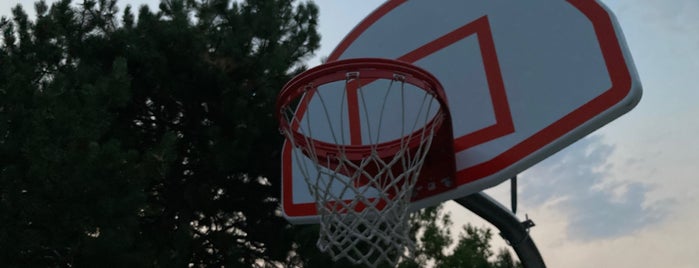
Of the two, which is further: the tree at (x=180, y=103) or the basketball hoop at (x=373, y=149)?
the tree at (x=180, y=103)

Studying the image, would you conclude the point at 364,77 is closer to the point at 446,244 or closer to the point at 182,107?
the point at 182,107

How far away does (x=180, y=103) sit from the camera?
5816mm

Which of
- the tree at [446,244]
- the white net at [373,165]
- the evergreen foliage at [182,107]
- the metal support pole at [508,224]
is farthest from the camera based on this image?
the tree at [446,244]

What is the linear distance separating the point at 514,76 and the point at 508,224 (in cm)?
80

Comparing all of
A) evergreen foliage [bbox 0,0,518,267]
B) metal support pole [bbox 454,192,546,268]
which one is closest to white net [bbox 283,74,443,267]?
metal support pole [bbox 454,192,546,268]

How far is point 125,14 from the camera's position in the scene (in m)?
5.76

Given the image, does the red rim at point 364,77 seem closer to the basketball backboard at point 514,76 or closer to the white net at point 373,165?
the white net at point 373,165

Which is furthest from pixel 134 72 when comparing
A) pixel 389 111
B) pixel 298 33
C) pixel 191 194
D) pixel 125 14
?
pixel 389 111

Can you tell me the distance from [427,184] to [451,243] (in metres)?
10.2

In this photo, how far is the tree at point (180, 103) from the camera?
14.4ft

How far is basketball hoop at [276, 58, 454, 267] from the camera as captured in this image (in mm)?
2980

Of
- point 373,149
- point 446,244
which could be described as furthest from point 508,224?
point 446,244

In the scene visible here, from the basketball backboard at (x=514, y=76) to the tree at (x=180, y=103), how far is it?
1.59m

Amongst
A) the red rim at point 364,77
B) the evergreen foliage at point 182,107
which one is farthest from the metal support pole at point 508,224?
the evergreen foliage at point 182,107
